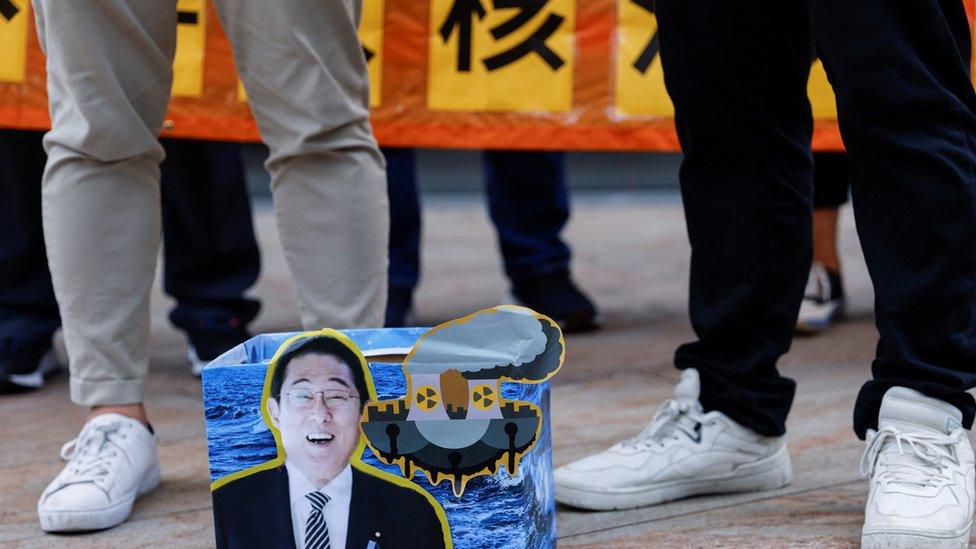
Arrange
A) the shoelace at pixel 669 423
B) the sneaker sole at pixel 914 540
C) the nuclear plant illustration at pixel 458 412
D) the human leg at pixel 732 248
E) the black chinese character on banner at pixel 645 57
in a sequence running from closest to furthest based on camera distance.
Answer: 1. the nuclear plant illustration at pixel 458 412
2. the sneaker sole at pixel 914 540
3. the human leg at pixel 732 248
4. the shoelace at pixel 669 423
5. the black chinese character on banner at pixel 645 57

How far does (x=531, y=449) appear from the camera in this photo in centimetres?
112

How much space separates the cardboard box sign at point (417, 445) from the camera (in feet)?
3.64

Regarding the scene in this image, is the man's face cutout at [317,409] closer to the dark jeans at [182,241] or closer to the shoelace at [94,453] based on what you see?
the shoelace at [94,453]

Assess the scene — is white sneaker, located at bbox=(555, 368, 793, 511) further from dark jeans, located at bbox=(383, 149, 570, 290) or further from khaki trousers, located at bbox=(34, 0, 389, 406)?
→ dark jeans, located at bbox=(383, 149, 570, 290)

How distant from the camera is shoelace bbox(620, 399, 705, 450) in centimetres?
150

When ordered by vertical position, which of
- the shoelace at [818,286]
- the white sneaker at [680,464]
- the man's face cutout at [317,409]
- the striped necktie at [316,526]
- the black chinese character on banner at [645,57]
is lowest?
the shoelace at [818,286]

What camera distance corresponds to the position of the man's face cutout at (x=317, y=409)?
3.66 feet

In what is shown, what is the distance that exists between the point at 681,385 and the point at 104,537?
760 millimetres

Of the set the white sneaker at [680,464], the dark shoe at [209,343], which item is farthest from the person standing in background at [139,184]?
the dark shoe at [209,343]

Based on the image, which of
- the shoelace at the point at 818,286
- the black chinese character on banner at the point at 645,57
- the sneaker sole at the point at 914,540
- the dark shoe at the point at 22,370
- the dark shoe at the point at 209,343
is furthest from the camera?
the shoelace at the point at 818,286

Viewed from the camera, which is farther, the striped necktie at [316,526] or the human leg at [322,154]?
the human leg at [322,154]

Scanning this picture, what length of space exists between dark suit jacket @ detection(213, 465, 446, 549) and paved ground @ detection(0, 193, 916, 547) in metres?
0.27

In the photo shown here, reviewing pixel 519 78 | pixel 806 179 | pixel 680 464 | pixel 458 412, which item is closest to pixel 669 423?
pixel 680 464

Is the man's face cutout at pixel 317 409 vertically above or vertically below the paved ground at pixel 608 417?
above
